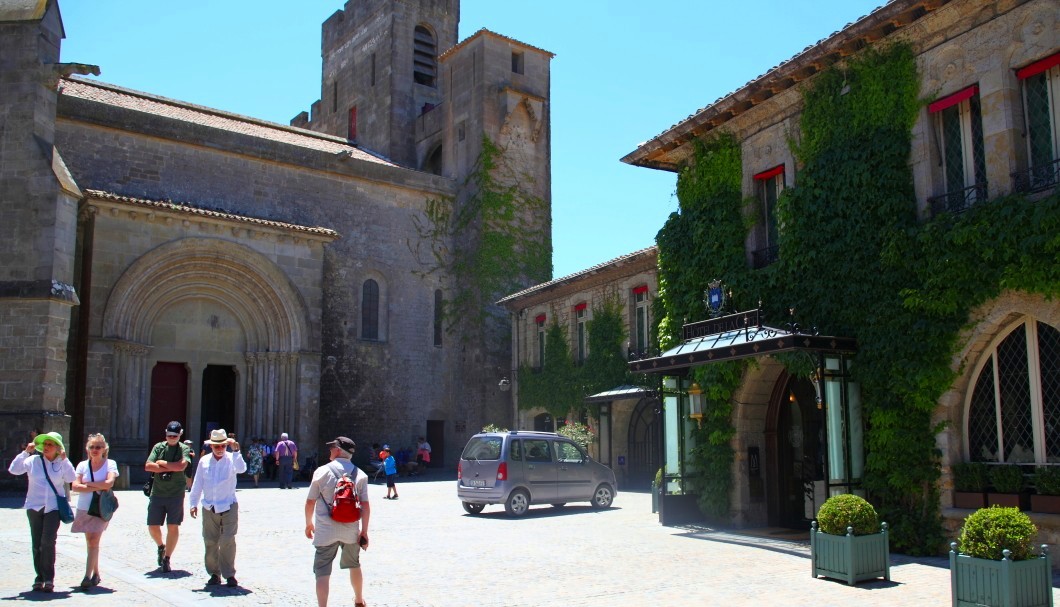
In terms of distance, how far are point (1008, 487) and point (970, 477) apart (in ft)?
1.59

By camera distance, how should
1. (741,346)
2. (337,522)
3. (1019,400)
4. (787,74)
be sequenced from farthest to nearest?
(787,74), (741,346), (1019,400), (337,522)

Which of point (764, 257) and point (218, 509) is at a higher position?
point (764, 257)

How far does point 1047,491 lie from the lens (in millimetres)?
10141

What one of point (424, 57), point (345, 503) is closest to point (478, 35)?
point (424, 57)

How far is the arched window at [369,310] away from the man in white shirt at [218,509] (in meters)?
21.8

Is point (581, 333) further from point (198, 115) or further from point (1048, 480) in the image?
point (1048, 480)

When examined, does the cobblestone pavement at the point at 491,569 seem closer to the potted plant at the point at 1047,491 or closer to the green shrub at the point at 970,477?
the green shrub at the point at 970,477

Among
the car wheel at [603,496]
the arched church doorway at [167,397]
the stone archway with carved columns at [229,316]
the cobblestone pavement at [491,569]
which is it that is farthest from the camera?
the arched church doorway at [167,397]

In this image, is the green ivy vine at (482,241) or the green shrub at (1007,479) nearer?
→ the green shrub at (1007,479)

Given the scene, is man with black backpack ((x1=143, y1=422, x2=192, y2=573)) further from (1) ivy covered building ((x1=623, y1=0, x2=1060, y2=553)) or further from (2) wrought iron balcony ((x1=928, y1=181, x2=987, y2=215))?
(2) wrought iron balcony ((x1=928, y1=181, x2=987, y2=215))

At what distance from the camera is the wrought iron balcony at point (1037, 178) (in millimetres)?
10414

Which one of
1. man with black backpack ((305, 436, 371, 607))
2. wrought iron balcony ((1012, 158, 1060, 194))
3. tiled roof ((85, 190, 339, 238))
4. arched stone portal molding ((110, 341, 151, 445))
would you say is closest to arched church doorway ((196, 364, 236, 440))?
arched stone portal molding ((110, 341, 151, 445))

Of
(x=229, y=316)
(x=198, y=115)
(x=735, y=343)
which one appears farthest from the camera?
(x=198, y=115)

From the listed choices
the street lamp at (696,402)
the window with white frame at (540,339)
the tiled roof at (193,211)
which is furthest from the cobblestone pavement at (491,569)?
the window with white frame at (540,339)
